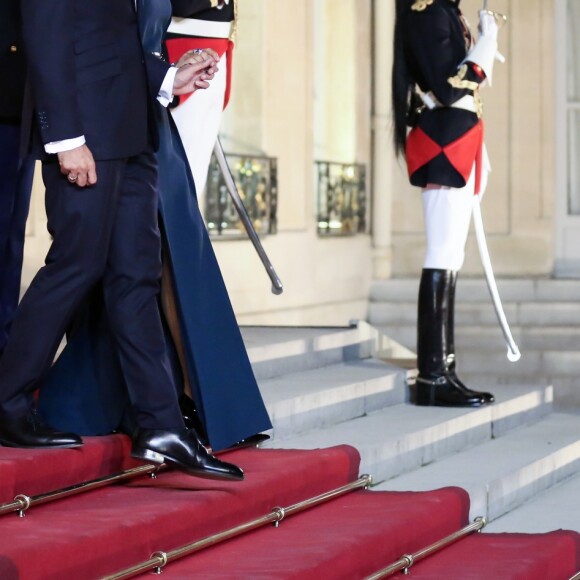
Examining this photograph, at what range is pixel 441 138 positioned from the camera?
5461 millimetres

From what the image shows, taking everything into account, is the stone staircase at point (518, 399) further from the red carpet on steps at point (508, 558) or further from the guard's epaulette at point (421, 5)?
the guard's epaulette at point (421, 5)

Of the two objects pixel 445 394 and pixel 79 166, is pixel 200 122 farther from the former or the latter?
pixel 445 394

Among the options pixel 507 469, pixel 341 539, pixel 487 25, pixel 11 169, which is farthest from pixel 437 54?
pixel 341 539

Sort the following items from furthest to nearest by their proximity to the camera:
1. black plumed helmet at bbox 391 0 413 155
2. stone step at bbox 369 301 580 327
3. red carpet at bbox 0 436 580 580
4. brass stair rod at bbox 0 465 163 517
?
stone step at bbox 369 301 580 327 → black plumed helmet at bbox 391 0 413 155 → brass stair rod at bbox 0 465 163 517 → red carpet at bbox 0 436 580 580

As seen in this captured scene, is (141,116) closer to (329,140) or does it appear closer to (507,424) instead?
(507,424)

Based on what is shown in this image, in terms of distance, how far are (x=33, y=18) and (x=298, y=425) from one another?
2.03 metres

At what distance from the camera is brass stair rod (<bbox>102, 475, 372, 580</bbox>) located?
3223mm

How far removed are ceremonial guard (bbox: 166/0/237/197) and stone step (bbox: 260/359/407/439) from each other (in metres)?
0.92

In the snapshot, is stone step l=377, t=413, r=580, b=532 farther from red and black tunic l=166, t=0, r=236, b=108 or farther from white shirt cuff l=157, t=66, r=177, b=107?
white shirt cuff l=157, t=66, r=177, b=107

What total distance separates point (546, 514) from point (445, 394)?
0.88m

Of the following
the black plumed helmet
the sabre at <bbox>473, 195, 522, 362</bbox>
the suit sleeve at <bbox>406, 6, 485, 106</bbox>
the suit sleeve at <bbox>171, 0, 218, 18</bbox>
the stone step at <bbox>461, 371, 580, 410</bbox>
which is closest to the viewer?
the suit sleeve at <bbox>171, 0, 218, 18</bbox>

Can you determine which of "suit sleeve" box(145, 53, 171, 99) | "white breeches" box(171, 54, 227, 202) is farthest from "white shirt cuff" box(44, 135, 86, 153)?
"white breeches" box(171, 54, 227, 202)

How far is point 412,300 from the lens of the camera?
33.1ft

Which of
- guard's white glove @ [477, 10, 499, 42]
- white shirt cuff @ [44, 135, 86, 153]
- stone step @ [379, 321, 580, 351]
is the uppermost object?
guard's white glove @ [477, 10, 499, 42]
